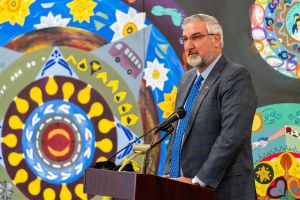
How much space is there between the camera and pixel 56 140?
A: 4.28m

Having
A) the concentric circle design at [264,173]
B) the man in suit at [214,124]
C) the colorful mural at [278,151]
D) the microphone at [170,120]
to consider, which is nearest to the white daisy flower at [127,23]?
the colorful mural at [278,151]

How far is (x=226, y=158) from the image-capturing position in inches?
95.3

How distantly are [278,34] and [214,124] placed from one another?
1.76 metres

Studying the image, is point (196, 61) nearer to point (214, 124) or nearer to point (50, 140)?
point (214, 124)

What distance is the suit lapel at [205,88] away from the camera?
2.59 metres

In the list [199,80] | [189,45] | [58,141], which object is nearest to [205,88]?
[199,80]

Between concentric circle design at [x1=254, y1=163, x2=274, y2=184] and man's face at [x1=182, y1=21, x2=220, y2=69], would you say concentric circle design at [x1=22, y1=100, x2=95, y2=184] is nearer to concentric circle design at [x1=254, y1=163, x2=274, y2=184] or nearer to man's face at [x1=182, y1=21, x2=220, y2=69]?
concentric circle design at [x1=254, y1=163, x2=274, y2=184]

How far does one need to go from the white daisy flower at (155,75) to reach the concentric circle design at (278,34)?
2.27 ft

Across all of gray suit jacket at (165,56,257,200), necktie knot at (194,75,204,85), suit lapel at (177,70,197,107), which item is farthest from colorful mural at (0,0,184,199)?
gray suit jacket at (165,56,257,200)

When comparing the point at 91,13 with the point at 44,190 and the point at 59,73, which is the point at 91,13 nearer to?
the point at 59,73

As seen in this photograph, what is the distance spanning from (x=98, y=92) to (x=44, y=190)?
2.75ft

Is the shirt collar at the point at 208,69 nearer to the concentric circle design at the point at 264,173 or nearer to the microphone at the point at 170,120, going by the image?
the microphone at the point at 170,120

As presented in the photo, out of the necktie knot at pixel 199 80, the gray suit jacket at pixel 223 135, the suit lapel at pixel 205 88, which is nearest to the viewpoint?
the gray suit jacket at pixel 223 135

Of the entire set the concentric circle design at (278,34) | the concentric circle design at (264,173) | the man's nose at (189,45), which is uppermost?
the concentric circle design at (278,34)
